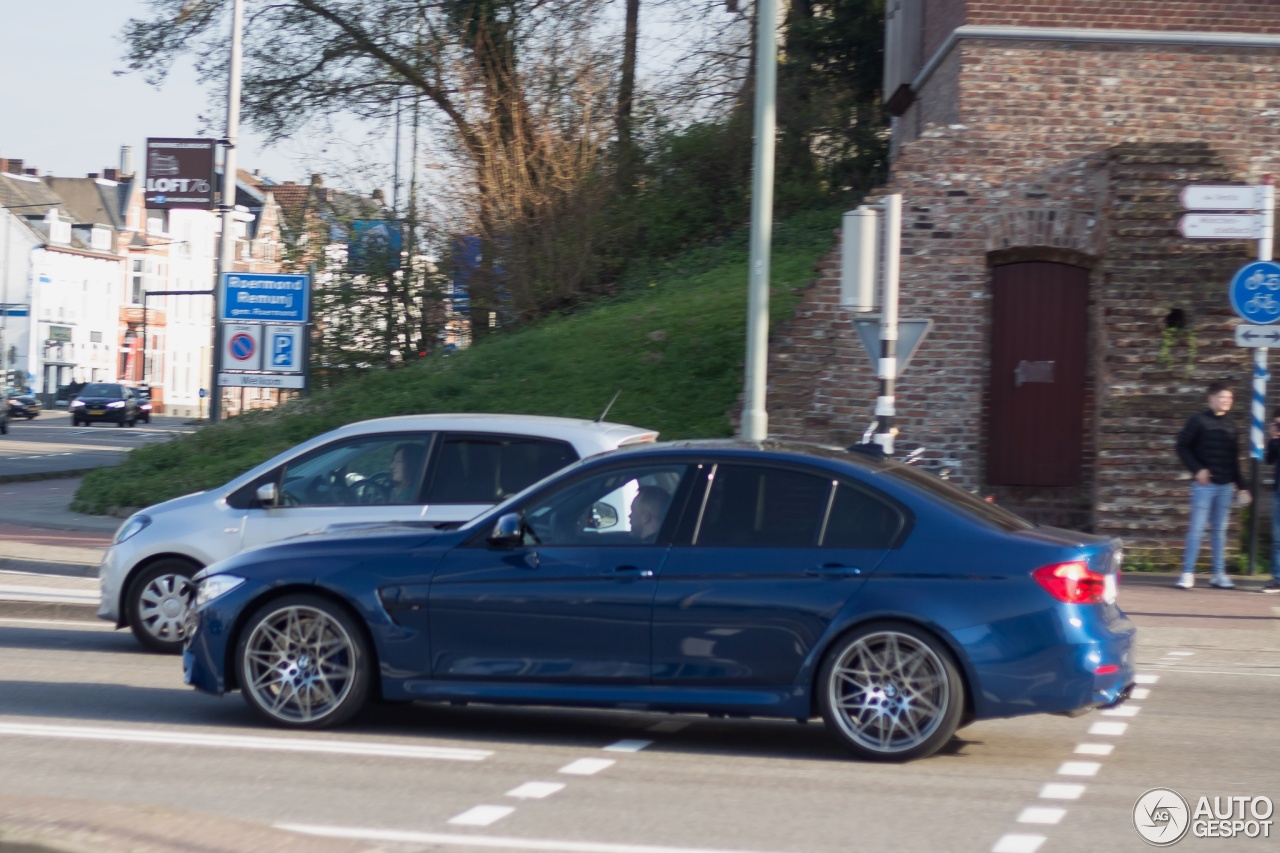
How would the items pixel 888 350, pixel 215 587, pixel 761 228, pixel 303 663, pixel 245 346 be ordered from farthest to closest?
1. pixel 245 346
2. pixel 761 228
3. pixel 888 350
4. pixel 215 587
5. pixel 303 663

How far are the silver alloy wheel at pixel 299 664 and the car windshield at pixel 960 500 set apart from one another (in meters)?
2.89

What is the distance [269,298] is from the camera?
800 inches

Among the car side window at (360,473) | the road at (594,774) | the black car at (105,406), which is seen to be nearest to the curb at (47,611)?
the road at (594,774)

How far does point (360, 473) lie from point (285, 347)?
1070cm

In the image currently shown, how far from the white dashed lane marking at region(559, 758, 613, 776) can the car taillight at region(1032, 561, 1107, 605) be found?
220 cm

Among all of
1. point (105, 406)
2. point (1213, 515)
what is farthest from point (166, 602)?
point (105, 406)

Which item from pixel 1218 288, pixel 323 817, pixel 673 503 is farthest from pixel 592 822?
pixel 1218 288

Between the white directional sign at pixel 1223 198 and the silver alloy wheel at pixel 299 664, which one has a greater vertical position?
the white directional sign at pixel 1223 198

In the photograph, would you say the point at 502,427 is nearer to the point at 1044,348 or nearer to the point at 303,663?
the point at 303,663

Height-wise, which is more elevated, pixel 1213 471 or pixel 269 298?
pixel 269 298

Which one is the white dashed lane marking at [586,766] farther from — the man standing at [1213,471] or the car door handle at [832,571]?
the man standing at [1213,471]

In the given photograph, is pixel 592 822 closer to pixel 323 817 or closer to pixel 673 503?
pixel 323 817

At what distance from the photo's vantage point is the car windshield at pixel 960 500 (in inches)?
288

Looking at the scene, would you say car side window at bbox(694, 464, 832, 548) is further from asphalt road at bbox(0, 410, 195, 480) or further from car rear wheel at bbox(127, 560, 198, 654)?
asphalt road at bbox(0, 410, 195, 480)
